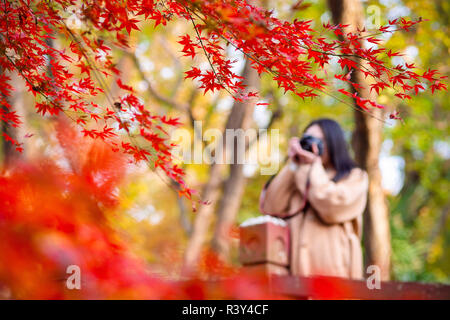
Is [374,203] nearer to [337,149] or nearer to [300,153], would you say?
[337,149]

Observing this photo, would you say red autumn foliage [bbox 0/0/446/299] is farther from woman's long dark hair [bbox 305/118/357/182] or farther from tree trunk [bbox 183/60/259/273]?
tree trunk [bbox 183/60/259/273]

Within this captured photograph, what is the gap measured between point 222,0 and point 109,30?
1.27ft

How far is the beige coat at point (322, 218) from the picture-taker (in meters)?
3.24

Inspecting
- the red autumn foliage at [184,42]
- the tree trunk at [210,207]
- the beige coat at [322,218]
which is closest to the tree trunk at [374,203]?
the beige coat at [322,218]

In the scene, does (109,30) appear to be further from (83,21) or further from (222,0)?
(222,0)

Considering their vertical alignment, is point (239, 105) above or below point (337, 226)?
above

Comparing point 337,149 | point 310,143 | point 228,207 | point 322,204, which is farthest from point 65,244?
point 228,207

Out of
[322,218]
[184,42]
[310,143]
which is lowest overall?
[322,218]

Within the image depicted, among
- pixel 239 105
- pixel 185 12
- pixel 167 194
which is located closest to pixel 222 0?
pixel 185 12

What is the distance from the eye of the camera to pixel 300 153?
3.40 meters

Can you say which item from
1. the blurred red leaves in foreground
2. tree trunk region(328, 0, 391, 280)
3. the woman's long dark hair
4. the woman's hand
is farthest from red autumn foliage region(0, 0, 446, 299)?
tree trunk region(328, 0, 391, 280)

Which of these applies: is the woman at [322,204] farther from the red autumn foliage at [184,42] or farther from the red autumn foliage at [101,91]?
the red autumn foliage at [184,42]

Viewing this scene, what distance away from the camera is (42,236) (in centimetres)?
169

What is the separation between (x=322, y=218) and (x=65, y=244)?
2.00 metres
